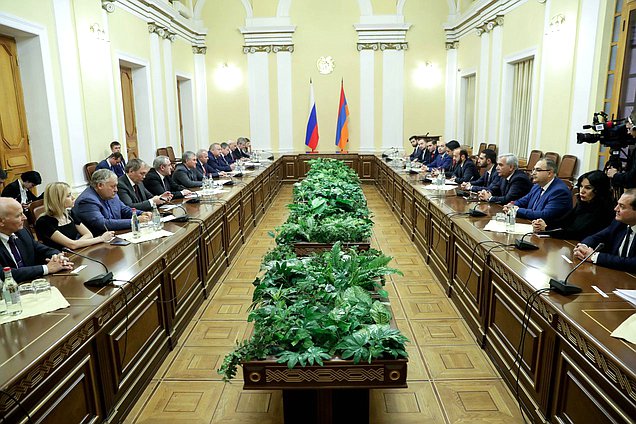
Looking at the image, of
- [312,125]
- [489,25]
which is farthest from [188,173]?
[489,25]

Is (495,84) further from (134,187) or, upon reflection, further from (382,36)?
(134,187)

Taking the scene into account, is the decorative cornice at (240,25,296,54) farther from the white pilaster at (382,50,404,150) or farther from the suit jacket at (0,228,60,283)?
the suit jacket at (0,228,60,283)

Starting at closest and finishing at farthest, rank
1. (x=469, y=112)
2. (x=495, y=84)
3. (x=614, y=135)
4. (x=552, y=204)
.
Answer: (x=552, y=204)
(x=614, y=135)
(x=495, y=84)
(x=469, y=112)

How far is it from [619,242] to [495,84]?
6823 millimetres

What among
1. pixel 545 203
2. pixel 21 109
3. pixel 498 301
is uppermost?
pixel 21 109

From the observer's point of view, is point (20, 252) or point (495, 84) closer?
point (20, 252)

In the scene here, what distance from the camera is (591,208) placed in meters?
3.22

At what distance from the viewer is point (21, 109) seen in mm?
5559

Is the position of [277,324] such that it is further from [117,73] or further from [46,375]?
[117,73]

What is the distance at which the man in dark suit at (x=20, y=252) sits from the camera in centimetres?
248

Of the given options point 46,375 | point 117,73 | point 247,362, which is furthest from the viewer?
point 117,73

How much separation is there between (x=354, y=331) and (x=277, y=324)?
36cm

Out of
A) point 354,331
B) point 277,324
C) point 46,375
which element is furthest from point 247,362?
point 46,375

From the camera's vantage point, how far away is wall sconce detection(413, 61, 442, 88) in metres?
11.5
